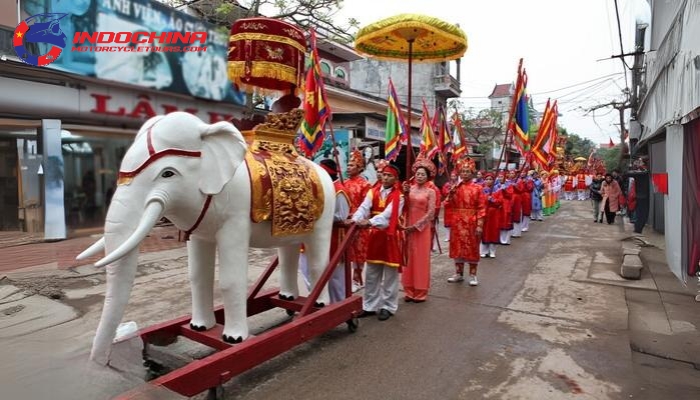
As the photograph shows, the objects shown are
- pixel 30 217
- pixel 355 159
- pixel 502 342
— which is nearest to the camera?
pixel 502 342

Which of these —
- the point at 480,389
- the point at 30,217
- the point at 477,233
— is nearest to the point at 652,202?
the point at 477,233

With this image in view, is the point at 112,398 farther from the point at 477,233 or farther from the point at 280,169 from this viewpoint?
the point at 477,233

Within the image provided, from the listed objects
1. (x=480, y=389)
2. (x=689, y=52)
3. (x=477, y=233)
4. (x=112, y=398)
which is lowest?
(x=480, y=389)

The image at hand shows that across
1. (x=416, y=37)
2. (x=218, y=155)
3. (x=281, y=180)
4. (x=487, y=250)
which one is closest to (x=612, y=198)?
(x=487, y=250)

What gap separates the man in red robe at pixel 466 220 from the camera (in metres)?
6.12

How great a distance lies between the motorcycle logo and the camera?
8.14 m

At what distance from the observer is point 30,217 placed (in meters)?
9.48

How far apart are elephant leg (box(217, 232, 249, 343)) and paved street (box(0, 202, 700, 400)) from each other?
0.37 metres

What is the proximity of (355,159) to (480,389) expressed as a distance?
299 cm

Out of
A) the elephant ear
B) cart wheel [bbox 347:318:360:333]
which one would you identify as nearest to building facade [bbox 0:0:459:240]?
cart wheel [bbox 347:318:360:333]

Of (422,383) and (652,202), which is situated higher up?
(652,202)

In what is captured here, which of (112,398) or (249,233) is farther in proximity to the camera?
(249,233)

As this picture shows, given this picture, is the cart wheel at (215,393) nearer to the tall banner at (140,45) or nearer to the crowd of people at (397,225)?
the crowd of people at (397,225)

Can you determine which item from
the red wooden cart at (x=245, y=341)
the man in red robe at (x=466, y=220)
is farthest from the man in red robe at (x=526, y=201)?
the red wooden cart at (x=245, y=341)
